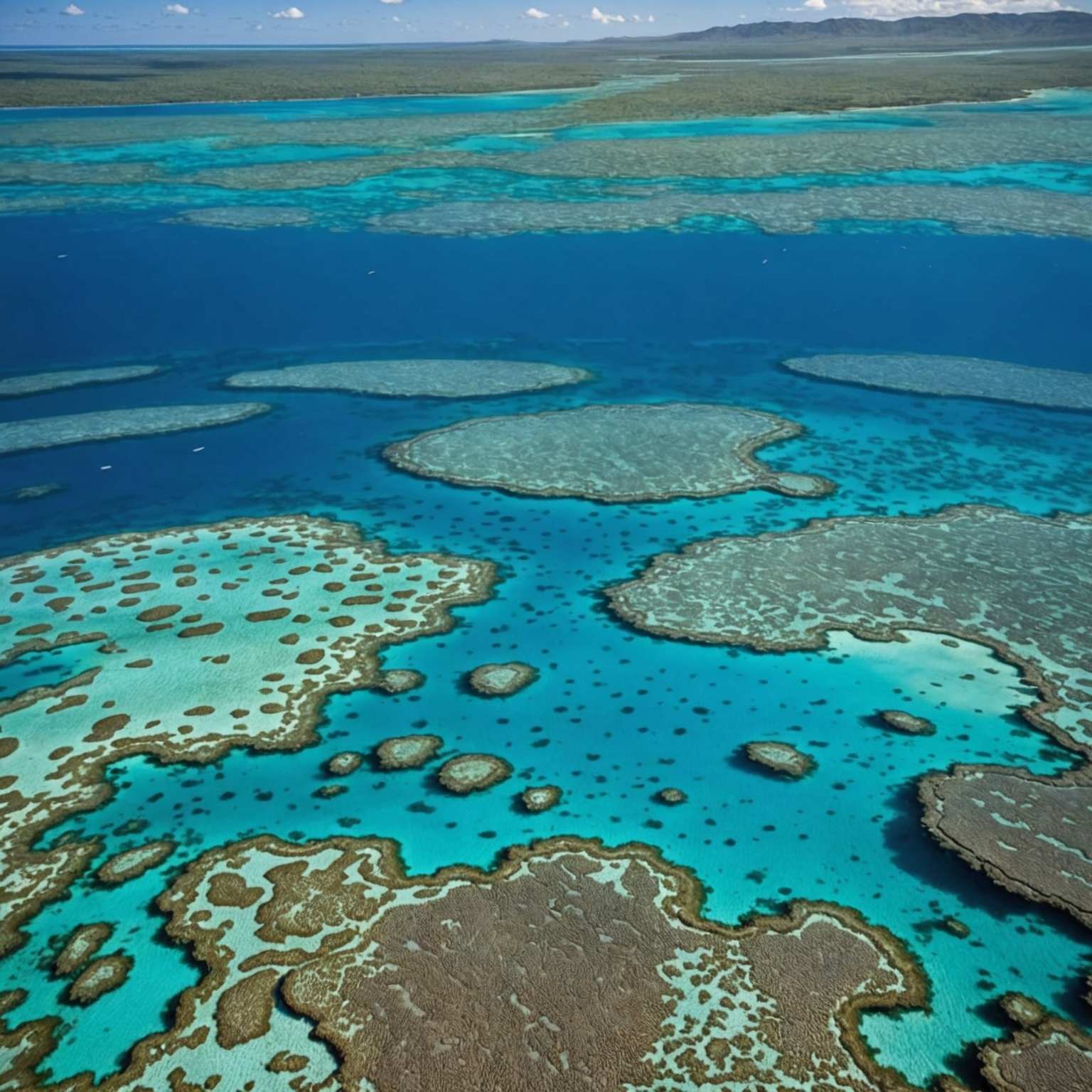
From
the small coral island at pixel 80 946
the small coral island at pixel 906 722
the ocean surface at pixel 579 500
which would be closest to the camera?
the small coral island at pixel 80 946

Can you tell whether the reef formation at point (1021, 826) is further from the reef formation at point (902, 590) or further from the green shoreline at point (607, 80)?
the green shoreline at point (607, 80)

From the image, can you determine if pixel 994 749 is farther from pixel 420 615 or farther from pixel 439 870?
pixel 420 615

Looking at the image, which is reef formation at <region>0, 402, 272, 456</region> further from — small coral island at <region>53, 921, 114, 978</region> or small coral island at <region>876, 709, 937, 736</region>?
small coral island at <region>876, 709, 937, 736</region>

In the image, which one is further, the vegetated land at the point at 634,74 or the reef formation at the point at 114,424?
the vegetated land at the point at 634,74

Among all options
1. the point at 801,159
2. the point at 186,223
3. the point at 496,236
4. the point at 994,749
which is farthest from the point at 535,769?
the point at 801,159

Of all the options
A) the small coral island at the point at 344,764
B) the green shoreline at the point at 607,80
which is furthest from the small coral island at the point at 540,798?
the green shoreline at the point at 607,80

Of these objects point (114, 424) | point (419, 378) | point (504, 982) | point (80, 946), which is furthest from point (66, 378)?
point (504, 982)

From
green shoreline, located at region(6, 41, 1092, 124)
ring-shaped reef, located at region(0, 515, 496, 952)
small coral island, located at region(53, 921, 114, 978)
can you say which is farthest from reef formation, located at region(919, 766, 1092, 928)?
green shoreline, located at region(6, 41, 1092, 124)
